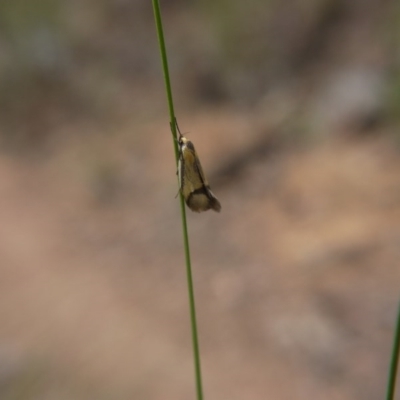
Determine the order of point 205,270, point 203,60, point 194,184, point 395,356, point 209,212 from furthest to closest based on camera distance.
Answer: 1. point 203,60
2. point 209,212
3. point 205,270
4. point 194,184
5. point 395,356

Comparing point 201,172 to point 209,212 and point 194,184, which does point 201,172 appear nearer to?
point 194,184

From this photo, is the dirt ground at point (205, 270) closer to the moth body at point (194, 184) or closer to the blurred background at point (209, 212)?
the blurred background at point (209, 212)

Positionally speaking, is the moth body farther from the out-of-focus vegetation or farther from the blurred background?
the out-of-focus vegetation

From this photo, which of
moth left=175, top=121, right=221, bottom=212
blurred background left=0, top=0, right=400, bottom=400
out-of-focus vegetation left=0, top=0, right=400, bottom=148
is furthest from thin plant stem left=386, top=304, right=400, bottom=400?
out-of-focus vegetation left=0, top=0, right=400, bottom=148

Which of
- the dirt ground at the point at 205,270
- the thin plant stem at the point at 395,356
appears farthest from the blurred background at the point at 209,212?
the thin plant stem at the point at 395,356

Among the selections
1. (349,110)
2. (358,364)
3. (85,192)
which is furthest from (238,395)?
(349,110)

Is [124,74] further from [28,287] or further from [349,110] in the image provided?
[28,287]

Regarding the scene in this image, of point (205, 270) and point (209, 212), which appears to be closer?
point (205, 270)

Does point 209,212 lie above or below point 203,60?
below

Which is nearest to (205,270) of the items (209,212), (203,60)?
(209,212)
